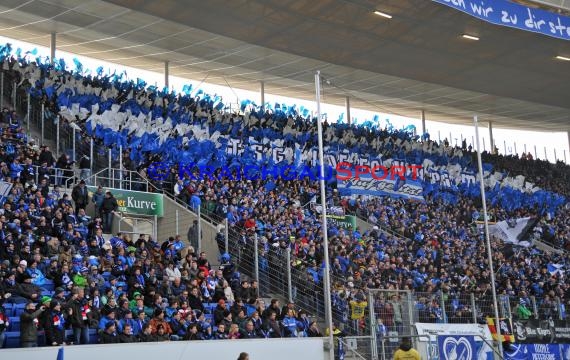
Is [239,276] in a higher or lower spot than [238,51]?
lower

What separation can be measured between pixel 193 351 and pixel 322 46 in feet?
72.4

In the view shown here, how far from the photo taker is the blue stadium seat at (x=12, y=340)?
580 inches

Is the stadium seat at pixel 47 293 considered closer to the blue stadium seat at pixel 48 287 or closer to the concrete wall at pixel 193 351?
the blue stadium seat at pixel 48 287

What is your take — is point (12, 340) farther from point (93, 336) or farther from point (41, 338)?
point (93, 336)

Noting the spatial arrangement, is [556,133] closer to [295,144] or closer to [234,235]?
[295,144]

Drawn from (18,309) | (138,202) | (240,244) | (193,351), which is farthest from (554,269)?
(18,309)

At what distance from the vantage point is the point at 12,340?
48.7ft

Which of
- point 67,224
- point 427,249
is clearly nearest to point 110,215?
point 67,224

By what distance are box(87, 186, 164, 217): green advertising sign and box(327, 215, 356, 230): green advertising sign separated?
28.1 feet

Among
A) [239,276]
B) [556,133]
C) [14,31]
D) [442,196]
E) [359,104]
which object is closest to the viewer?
[239,276]

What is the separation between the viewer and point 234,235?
76.7 feet

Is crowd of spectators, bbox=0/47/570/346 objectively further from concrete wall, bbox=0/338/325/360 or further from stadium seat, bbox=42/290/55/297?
concrete wall, bbox=0/338/325/360

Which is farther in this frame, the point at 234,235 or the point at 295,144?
the point at 295,144

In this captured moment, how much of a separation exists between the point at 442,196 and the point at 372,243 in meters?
11.3
